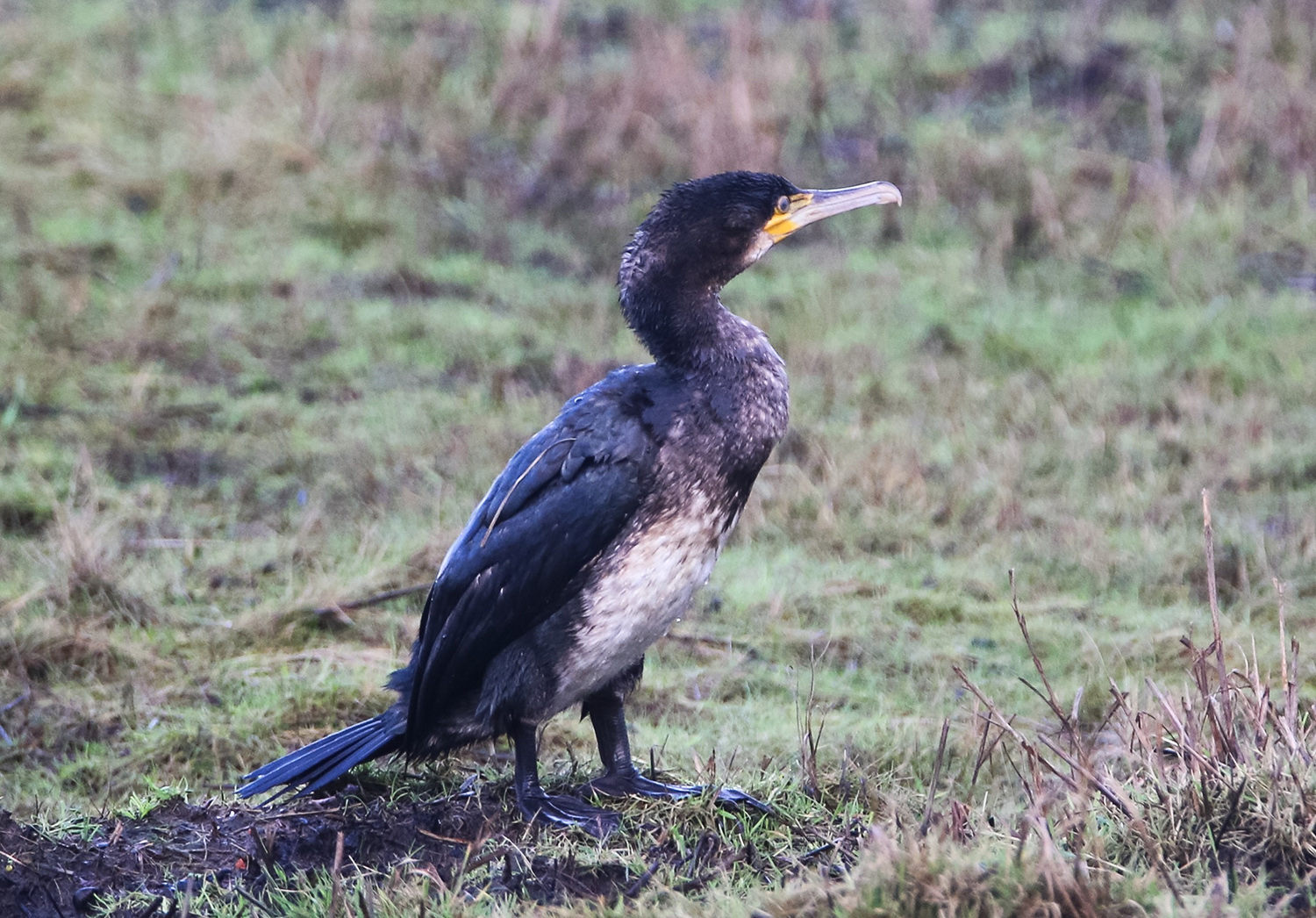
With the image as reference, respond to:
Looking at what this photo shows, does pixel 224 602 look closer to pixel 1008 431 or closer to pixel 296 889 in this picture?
pixel 296 889

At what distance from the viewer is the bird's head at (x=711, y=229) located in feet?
12.0

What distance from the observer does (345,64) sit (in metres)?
8.77

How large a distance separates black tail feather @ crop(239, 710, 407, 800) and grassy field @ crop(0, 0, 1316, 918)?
0.09 metres

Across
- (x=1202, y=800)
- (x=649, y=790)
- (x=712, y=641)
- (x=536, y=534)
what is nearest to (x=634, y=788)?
(x=649, y=790)

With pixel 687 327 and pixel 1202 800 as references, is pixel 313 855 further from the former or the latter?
pixel 1202 800

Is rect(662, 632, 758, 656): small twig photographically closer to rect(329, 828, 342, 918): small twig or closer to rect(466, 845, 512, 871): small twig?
rect(466, 845, 512, 871): small twig

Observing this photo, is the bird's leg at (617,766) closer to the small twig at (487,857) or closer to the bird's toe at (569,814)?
the bird's toe at (569,814)

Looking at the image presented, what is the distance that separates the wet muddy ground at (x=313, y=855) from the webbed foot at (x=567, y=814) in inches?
1.7

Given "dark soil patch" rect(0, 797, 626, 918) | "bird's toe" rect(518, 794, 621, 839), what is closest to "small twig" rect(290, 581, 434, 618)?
"dark soil patch" rect(0, 797, 626, 918)

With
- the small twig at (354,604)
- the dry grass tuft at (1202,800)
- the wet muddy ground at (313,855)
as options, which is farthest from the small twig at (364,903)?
the small twig at (354,604)

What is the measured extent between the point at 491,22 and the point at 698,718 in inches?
244

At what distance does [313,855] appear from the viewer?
3271 mm

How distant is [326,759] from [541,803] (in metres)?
0.50

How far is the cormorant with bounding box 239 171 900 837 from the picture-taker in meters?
3.34
